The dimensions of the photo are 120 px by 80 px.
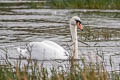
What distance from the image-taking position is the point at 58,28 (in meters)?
19.9

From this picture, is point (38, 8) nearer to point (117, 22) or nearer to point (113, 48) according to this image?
point (117, 22)

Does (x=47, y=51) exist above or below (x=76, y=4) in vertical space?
below

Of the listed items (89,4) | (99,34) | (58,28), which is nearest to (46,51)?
(99,34)

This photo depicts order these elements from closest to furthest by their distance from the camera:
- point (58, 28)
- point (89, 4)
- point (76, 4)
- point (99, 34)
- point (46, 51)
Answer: point (46, 51) → point (99, 34) → point (58, 28) → point (89, 4) → point (76, 4)

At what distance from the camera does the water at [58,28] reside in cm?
1593

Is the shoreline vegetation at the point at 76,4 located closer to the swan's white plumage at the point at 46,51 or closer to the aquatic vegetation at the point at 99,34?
the aquatic vegetation at the point at 99,34

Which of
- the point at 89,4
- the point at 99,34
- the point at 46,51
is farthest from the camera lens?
the point at 89,4

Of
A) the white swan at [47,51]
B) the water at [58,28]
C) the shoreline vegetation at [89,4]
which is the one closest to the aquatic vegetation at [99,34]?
the water at [58,28]

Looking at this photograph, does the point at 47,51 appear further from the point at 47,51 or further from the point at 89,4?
the point at 89,4

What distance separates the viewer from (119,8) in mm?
25703

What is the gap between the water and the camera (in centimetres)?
1593

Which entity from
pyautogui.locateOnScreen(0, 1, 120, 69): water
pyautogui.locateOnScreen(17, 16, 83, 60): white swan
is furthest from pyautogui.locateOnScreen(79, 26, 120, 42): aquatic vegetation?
pyautogui.locateOnScreen(17, 16, 83, 60): white swan

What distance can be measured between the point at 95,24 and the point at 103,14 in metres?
3.44

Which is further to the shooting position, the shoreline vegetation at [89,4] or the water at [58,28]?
the shoreline vegetation at [89,4]
